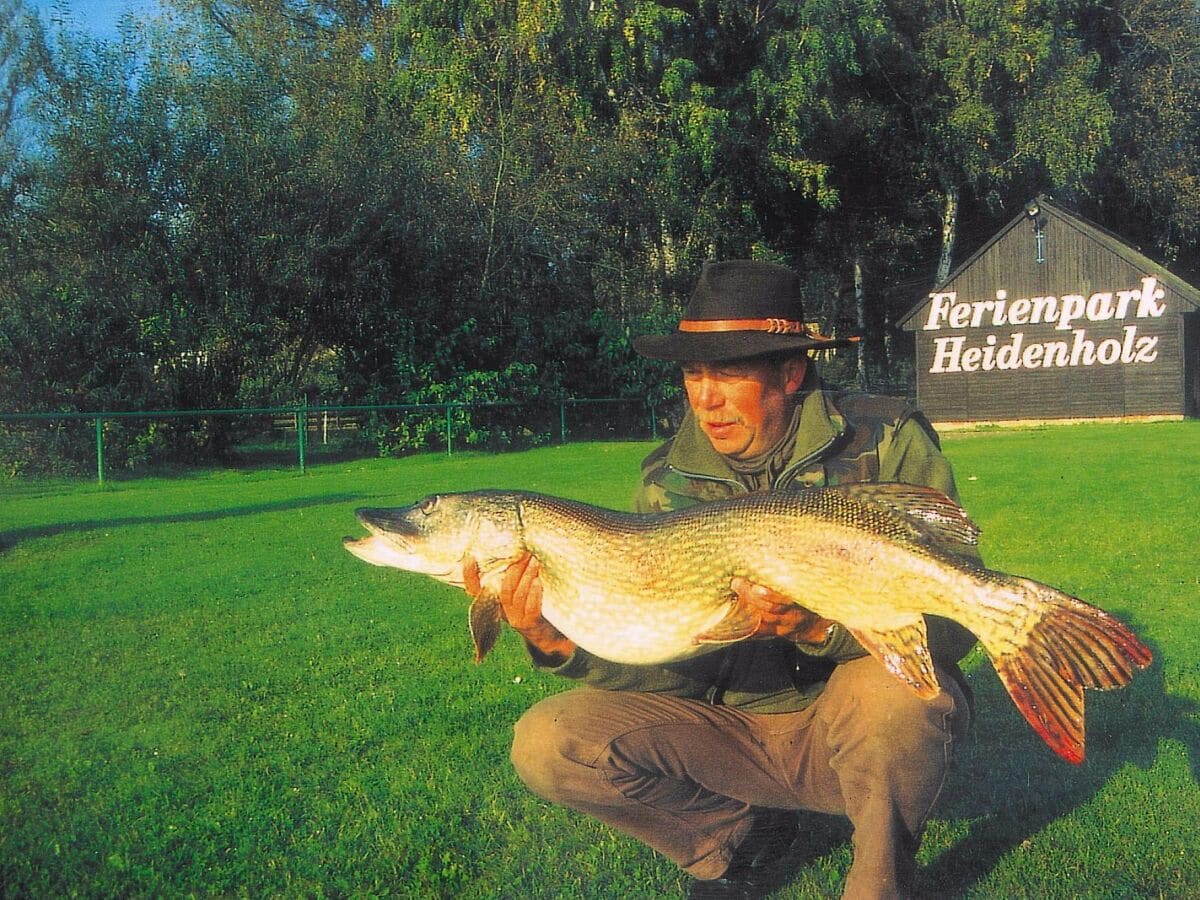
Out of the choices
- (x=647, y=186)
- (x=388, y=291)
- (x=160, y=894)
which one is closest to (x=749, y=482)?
(x=160, y=894)

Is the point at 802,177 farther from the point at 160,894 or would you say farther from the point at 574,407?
the point at 160,894

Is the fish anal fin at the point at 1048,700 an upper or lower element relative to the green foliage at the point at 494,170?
lower

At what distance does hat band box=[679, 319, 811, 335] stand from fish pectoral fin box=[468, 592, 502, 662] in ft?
3.60

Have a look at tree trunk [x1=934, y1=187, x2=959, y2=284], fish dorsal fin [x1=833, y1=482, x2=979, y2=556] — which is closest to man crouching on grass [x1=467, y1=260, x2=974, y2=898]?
fish dorsal fin [x1=833, y1=482, x2=979, y2=556]

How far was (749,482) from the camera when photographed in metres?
3.62

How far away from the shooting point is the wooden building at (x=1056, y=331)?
31.9 metres

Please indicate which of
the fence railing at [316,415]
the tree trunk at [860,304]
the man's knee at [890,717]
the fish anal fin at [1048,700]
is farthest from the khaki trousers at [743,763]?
the tree trunk at [860,304]

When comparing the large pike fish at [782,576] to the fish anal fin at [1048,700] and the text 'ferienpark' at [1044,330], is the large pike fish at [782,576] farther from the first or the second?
the text 'ferienpark' at [1044,330]

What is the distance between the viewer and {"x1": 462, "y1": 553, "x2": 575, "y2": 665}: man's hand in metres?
3.47

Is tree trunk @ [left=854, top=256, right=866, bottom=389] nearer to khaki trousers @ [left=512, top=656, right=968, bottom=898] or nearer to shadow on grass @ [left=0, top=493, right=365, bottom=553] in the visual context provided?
shadow on grass @ [left=0, top=493, right=365, bottom=553]

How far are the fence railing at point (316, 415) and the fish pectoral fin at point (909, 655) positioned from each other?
15980 mm

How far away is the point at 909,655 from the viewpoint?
114 inches

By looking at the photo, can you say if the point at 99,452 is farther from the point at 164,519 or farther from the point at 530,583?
the point at 530,583

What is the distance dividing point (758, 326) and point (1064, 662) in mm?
1414
